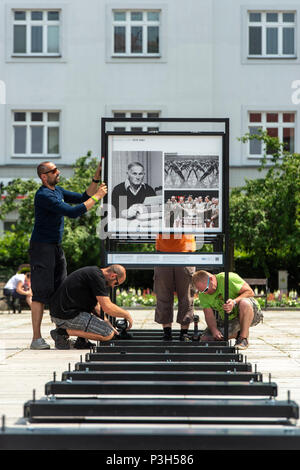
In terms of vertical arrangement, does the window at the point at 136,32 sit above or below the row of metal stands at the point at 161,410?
above

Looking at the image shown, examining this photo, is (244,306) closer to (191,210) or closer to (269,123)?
(191,210)

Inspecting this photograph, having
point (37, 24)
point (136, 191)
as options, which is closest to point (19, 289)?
point (136, 191)

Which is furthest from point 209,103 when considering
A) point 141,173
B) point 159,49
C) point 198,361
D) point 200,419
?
point 200,419

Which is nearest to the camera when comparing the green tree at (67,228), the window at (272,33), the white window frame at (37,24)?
the green tree at (67,228)

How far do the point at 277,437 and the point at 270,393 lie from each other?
1240mm

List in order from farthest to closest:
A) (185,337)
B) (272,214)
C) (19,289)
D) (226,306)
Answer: (272,214) → (19,289) → (185,337) → (226,306)

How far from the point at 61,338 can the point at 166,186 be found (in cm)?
203

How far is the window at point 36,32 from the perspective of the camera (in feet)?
91.9

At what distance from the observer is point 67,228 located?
22766 millimetres

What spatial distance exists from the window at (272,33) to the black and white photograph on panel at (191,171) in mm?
20808

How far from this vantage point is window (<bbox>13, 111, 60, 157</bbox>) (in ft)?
92.0

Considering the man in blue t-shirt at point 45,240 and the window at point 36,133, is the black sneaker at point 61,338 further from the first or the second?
the window at point 36,133

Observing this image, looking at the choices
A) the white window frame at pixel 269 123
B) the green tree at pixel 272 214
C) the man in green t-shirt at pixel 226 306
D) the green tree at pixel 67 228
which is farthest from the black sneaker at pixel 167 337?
the white window frame at pixel 269 123

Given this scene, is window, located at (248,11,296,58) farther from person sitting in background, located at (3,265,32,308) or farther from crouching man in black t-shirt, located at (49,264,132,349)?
crouching man in black t-shirt, located at (49,264,132,349)
